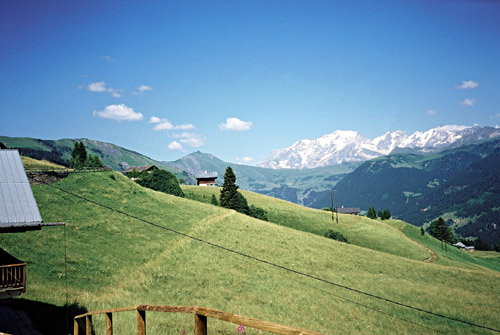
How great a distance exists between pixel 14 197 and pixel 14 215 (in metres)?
Result: 1.58

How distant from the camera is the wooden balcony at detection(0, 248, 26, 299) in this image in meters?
16.9

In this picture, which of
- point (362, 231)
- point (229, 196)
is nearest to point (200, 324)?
point (229, 196)

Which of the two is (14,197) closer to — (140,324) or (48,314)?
(48,314)

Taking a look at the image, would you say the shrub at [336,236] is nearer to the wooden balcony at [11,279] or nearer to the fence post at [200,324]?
the wooden balcony at [11,279]

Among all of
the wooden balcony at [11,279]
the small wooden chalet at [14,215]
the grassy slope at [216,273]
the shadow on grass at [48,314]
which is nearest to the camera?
the small wooden chalet at [14,215]

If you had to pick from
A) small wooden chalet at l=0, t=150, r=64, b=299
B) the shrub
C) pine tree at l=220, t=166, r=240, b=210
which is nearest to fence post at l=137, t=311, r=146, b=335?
small wooden chalet at l=0, t=150, r=64, b=299

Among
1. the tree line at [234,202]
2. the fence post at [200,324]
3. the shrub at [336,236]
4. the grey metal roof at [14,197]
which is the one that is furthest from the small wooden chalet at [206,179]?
the fence post at [200,324]

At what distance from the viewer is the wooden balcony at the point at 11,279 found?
664 inches

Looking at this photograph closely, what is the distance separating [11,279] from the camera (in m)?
17.1

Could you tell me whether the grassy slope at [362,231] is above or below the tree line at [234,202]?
below

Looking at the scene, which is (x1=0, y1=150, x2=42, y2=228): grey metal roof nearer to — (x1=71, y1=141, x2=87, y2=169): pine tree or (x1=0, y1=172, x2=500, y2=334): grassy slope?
(x1=0, y1=172, x2=500, y2=334): grassy slope

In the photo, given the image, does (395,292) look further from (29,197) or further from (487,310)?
(29,197)

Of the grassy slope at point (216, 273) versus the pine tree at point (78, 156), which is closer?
the grassy slope at point (216, 273)

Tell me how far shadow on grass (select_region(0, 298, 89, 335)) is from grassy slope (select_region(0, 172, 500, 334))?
1.23 m
